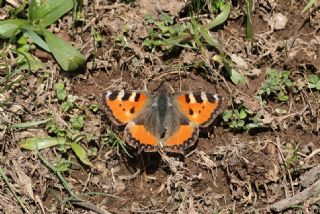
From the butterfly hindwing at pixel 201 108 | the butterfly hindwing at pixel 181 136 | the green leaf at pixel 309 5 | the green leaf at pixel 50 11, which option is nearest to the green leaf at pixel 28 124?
the green leaf at pixel 50 11

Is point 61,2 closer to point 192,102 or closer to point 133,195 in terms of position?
point 192,102

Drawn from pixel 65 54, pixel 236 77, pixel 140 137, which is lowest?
pixel 140 137

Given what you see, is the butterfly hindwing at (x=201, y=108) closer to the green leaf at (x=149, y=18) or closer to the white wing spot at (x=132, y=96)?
the white wing spot at (x=132, y=96)

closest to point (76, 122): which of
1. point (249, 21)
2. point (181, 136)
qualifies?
point (181, 136)

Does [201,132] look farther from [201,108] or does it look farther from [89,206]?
[89,206]

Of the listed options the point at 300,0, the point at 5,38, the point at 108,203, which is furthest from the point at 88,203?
the point at 300,0

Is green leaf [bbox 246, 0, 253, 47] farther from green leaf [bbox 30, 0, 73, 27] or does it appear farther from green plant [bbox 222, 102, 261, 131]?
green leaf [bbox 30, 0, 73, 27]

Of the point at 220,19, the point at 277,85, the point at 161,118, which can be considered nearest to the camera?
the point at 161,118
